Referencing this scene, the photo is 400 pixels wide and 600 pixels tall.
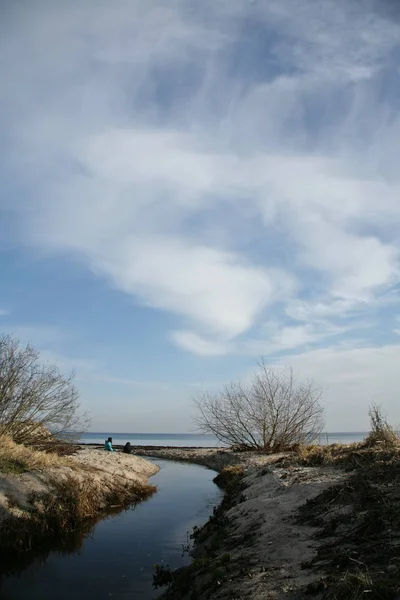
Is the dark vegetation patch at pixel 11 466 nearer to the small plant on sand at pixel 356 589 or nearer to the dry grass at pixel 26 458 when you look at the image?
the dry grass at pixel 26 458

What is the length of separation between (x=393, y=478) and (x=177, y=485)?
57.9ft

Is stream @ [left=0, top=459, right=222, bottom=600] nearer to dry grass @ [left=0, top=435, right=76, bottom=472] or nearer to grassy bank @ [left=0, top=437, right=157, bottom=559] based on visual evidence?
grassy bank @ [left=0, top=437, right=157, bottom=559]

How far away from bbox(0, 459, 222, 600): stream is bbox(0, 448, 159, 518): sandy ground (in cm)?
188

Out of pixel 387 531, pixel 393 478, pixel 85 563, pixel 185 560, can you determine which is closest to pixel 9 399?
pixel 85 563

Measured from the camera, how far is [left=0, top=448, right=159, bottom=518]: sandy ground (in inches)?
550

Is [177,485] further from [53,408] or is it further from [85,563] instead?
[85,563]

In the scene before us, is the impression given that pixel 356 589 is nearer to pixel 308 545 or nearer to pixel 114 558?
pixel 308 545

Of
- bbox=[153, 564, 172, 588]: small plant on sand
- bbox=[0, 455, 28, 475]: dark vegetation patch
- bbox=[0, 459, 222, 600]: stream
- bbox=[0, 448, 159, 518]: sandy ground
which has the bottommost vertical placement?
bbox=[0, 459, 222, 600]: stream

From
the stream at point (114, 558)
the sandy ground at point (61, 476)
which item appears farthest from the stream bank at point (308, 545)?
the sandy ground at point (61, 476)

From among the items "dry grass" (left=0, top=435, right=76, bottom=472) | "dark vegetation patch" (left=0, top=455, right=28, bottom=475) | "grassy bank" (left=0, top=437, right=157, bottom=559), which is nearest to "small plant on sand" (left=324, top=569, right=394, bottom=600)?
"grassy bank" (left=0, top=437, right=157, bottom=559)

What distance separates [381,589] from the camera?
482 centimetres

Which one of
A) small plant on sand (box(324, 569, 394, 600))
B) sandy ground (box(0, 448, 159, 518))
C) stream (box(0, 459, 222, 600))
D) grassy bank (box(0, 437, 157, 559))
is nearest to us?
small plant on sand (box(324, 569, 394, 600))

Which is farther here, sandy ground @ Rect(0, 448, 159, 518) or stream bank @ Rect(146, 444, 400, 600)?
sandy ground @ Rect(0, 448, 159, 518)

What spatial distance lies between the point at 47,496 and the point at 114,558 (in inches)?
167
